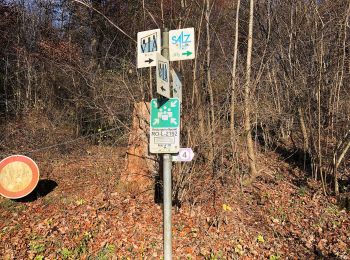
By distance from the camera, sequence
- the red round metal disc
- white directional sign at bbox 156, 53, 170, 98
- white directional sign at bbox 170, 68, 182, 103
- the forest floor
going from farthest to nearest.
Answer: the red round metal disc → the forest floor → white directional sign at bbox 170, 68, 182, 103 → white directional sign at bbox 156, 53, 170, 98

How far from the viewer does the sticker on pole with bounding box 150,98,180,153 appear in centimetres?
419

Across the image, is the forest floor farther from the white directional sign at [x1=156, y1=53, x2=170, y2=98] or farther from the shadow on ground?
the white directional sign at [x1=156, y1=53, x2=170, y2=98]

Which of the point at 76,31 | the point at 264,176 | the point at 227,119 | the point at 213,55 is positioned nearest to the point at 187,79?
the point at 227,119

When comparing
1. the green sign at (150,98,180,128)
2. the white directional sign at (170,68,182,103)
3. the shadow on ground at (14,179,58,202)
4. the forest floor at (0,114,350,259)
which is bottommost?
the forest floor at (0,114,350,259)

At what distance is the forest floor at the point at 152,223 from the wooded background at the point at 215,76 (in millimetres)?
652

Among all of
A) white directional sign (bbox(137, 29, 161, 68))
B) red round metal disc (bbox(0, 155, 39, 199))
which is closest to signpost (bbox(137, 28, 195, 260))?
white directional sign (bbox(137, 29, 161, 68))

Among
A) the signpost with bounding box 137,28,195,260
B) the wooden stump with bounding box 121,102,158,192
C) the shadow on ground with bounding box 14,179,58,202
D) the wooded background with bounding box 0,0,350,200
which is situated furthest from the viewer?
the wooded background with bounding box 0,0,350,200

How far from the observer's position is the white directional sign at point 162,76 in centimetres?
391

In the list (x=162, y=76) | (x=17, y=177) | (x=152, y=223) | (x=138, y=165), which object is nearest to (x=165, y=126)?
(x=162, y=76)

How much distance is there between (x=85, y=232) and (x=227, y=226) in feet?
8.11

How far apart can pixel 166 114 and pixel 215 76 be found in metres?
5.96

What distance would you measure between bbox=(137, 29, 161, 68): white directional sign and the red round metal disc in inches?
153

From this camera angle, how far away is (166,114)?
423 cm

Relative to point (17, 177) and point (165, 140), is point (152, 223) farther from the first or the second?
point (165, 140)
